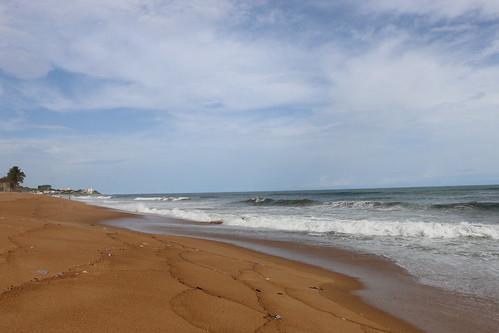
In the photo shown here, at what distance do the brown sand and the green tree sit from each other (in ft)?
243

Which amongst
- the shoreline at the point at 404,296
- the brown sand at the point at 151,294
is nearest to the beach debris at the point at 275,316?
the brown sand at the point at 151,294

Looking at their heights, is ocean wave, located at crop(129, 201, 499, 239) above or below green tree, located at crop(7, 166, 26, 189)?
below

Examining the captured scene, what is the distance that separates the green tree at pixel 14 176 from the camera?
234 feet

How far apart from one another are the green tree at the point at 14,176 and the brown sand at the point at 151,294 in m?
74.2

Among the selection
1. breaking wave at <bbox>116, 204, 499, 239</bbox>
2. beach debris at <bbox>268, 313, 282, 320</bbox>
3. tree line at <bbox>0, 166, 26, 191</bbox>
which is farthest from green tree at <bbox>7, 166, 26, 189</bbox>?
beach debris at <bbox>268, 313, 282, 320</bbox>

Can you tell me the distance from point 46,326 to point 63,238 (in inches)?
185

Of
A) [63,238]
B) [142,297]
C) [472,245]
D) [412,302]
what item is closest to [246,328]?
[142,297]

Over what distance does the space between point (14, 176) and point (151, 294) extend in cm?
7881

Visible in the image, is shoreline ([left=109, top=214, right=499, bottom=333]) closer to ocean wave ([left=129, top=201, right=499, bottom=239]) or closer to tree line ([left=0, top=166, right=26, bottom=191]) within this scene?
ocean wave ([left=129, top=201, right=499, bottom=239])

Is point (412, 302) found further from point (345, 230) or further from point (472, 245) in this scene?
point (345, 230)

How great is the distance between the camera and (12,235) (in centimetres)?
687

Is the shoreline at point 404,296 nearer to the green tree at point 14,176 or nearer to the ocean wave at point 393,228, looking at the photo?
the ocean wave at point 393,228

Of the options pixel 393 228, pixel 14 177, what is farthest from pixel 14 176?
pixel 393 228

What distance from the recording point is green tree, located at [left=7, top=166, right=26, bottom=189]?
71.4 m
